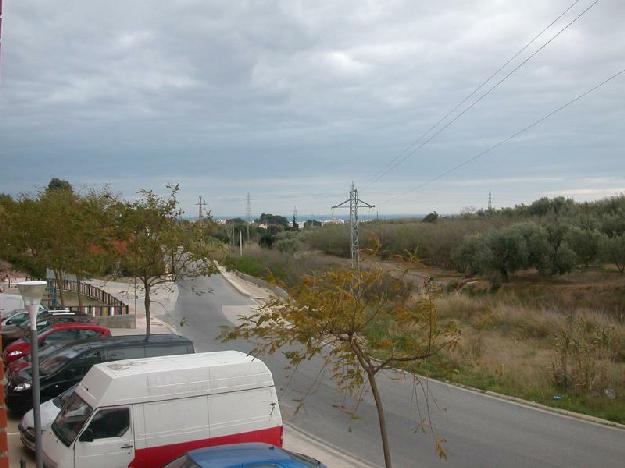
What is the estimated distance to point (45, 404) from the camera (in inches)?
460

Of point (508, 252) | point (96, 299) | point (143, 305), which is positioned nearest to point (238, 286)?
point (96, 299)

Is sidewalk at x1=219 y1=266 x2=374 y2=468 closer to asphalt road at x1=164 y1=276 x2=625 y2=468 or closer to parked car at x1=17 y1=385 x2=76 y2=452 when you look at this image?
asphalt road at x1=164 y1=276 x2=625 y2=468

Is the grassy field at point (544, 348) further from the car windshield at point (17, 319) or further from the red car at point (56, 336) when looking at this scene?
the car windshield at point (17, 319)

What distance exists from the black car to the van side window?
159 inches

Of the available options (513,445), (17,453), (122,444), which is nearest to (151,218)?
(17,453)

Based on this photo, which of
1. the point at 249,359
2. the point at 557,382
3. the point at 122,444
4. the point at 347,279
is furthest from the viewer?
the point at 557,382

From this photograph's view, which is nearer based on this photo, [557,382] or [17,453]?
[17,453]

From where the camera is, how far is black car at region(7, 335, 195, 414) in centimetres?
1312

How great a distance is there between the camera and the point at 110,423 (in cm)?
941

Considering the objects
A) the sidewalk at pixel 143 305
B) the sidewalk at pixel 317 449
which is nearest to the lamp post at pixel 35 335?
the sidewalk at pixel 317 449

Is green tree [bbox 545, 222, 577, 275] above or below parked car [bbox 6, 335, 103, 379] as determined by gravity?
Result: above

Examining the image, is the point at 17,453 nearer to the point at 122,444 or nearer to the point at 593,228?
the point at 122,444

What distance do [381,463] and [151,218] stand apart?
395 inches

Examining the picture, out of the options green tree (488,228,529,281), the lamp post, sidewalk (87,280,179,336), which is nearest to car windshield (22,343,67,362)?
sidewalk (87,280,179,336)
